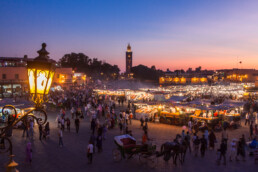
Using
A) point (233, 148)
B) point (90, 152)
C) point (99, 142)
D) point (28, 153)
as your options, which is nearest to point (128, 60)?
point (99, 142)

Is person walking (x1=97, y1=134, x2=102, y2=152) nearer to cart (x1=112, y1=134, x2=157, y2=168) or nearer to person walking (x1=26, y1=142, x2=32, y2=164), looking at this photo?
cart (x1=112, y1=134, x2=157, y2=168)

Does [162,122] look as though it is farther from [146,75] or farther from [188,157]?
[146,75]

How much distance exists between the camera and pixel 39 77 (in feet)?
10.6

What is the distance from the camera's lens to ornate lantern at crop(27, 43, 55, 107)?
10.5 feet

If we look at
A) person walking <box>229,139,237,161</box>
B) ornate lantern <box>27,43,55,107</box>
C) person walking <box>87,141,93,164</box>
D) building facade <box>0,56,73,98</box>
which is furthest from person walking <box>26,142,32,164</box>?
building facade <box>0,56,73,98</box>

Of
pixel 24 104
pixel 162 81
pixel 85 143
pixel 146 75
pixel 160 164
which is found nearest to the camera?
pixel 160 164

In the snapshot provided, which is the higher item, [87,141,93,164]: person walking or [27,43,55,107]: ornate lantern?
[27,43,55,107]: ornate lantern

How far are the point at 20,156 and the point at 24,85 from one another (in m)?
29.3

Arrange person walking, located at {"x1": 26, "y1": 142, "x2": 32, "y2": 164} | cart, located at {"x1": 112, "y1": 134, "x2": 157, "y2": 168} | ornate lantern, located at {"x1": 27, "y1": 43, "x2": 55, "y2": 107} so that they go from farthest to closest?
1. cart, located at {"x1": 112, "y1": 134, "x2": 157, "y2": 168}
2. person walking, located at {"x1": 26, "y1": 142, "x2": 32, "y2": 164}
3. ornate lantern, located at {"x1": 27, "y1": 43, "x2": 55, "y2": 107}

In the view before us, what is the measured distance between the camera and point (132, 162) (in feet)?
29.6

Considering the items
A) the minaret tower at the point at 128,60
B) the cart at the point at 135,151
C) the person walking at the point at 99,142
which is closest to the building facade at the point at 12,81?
the person walking at the point at 99,142

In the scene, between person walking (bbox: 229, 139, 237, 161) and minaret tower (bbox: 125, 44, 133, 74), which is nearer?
person walking (bbox: 229, 139, 237, 161)

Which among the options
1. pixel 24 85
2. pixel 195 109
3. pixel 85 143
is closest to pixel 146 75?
pixel 24 85

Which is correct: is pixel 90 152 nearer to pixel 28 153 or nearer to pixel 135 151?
pixel 135 151
